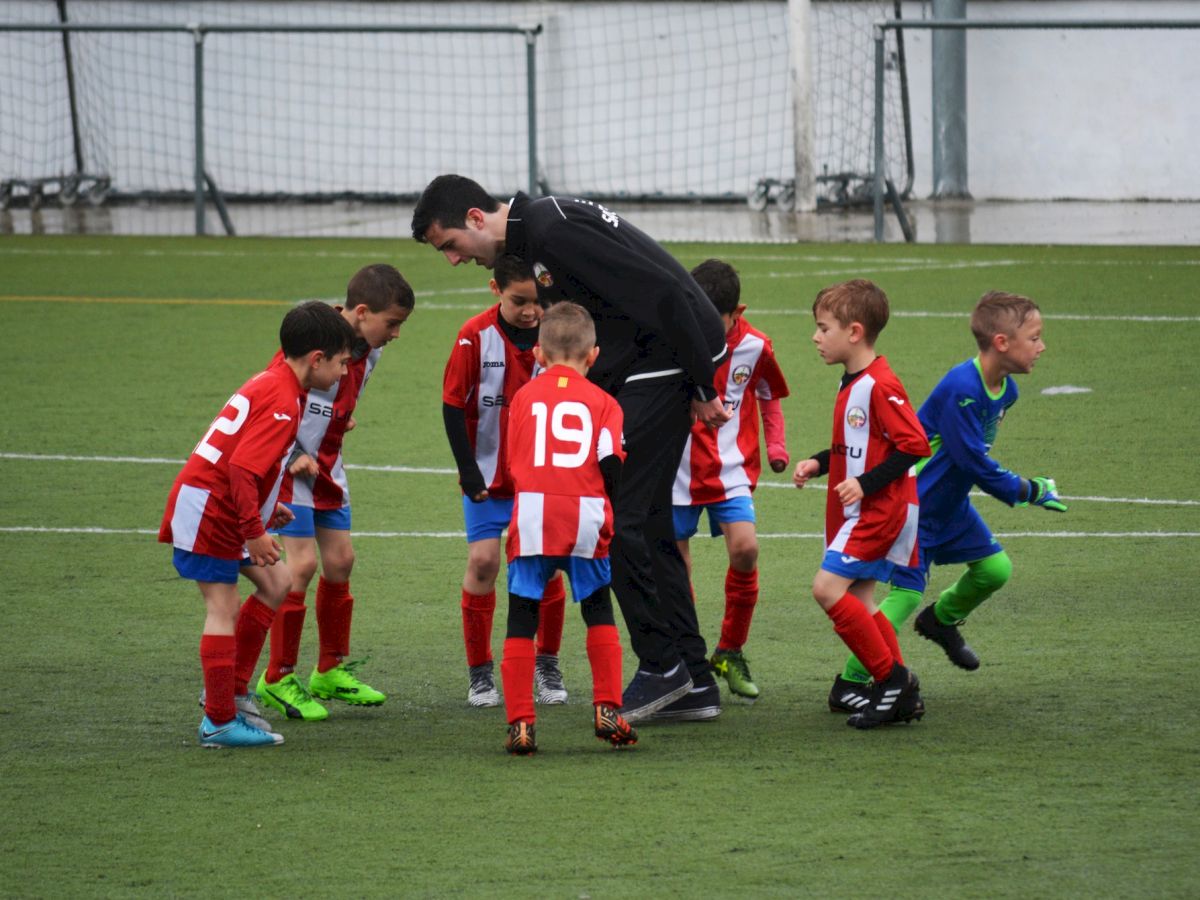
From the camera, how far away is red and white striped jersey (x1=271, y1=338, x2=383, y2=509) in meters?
5.54

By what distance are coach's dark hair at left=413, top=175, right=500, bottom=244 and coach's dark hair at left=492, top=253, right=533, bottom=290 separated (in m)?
0.31

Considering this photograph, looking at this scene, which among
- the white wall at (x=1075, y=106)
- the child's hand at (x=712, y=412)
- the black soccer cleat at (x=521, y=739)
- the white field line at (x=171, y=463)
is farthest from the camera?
the white wall at (x=1075, y=106)

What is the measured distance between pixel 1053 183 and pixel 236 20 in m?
12.3

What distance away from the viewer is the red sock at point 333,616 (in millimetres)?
5602

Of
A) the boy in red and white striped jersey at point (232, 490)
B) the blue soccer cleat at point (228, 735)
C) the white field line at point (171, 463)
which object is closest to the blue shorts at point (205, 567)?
the boy in red and white striped jersey at point (232, 490)

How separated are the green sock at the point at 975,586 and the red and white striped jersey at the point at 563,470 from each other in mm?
1256

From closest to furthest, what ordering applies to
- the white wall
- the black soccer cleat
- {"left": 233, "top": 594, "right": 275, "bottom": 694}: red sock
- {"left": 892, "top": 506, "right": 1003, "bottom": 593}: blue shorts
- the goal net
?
the black soccer cleat < {"left": 233, "top": 594, "right": 275, "bottom": 694}: red sock < {"left": 892, "top": 506, "right": 1003, "bottom": 593}: blue shorts < the white wall < the goal net

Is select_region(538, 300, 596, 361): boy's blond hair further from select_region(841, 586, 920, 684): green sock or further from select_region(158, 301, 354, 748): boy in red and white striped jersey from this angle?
select_region(841, 586, 920, 684): green sock

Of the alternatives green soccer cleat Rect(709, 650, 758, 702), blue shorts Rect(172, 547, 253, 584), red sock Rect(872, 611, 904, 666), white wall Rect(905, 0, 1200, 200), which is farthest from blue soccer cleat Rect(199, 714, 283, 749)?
white wall Rect(905, 0, 1200, 200)

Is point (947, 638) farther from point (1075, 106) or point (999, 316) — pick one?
point (1075, 106)

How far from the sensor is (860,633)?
5020 millimetres

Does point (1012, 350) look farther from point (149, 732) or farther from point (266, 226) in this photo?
point (266, 226)

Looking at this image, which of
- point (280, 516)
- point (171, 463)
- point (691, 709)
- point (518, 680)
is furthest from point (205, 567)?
point (171, 463)

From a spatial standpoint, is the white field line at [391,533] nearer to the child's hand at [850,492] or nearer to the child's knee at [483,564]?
the child's knee at [483,564]
